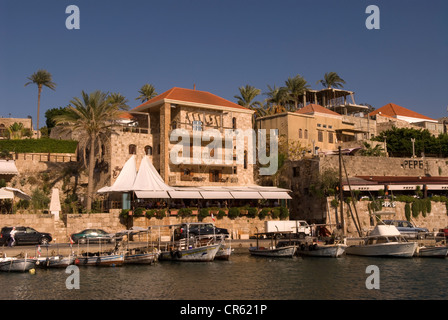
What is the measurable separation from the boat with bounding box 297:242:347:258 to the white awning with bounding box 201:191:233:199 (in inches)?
368

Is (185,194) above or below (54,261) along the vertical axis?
above

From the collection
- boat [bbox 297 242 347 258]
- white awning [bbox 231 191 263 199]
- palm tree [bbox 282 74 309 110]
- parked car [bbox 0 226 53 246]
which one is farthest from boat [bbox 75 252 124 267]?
palm tree [bbox 282 74 309 110]

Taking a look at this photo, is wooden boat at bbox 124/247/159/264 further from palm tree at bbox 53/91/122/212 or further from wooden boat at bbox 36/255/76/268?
palm tree at bbox 53/91/122/212

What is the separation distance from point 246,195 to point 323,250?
428 inches

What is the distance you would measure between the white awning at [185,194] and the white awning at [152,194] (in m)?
0.52

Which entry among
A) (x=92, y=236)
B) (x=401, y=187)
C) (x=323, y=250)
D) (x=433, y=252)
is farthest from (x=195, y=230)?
(x=401, y=187)

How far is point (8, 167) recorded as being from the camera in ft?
150

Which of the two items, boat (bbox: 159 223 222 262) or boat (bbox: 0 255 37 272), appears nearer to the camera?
boat (bbox: 0 255 37 272)

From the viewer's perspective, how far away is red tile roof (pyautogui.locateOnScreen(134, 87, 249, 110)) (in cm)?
4922

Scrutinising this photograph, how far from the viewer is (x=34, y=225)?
37875mm

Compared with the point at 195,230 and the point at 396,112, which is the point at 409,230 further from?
the point at 396,112
